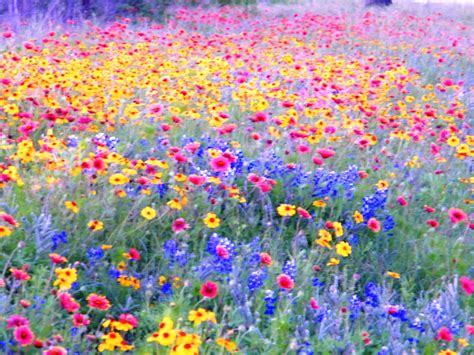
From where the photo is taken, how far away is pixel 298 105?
5078 mm

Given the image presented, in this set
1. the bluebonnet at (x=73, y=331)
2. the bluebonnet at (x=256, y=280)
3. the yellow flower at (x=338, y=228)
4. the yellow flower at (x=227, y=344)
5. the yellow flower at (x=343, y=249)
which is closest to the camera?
the yellow flower at (x=227, y=344)

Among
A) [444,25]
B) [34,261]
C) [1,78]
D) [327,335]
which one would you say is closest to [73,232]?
[34,261]

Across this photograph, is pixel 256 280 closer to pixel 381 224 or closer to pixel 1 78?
pixel 381 224

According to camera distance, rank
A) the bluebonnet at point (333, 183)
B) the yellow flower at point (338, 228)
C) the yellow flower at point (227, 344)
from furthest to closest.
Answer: the bluebonnet at point (333, 183) → the yellow flower at point (338, 228) → the yellow flower at point (227, 344)

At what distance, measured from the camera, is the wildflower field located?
247 cm

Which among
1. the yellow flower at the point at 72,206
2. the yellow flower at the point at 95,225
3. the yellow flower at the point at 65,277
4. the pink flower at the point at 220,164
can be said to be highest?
the pink flower at the point at 220,164

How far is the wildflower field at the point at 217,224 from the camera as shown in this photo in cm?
247

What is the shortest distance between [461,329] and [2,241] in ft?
6.14

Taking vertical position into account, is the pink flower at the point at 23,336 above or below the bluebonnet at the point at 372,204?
above

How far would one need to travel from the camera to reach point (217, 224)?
2910 millimetres

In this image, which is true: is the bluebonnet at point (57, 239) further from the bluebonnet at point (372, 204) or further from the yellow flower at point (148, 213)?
the bluebonnet at point (372, 204)

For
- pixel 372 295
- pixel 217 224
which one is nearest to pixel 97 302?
pixel 217 224

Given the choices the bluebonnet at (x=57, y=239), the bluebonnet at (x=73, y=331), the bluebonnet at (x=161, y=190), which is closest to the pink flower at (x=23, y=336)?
the bluebonnet at (x=73, y=331)

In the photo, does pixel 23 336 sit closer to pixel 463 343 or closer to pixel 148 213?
pixel 148 213
